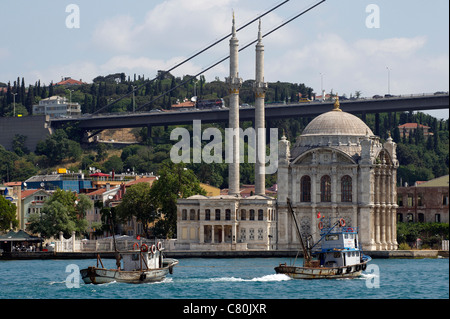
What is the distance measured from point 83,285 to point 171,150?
91629 mm

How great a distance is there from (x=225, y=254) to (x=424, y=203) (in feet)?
54.7

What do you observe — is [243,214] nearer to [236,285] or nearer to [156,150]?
[236,285]

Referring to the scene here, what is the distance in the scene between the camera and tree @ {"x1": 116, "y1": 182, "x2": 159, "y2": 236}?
99.8 m

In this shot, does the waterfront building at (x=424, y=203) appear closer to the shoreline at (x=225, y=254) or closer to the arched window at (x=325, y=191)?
the shoreline at (x=225, y=254)

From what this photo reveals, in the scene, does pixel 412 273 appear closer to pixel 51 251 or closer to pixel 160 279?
pixel 160 279

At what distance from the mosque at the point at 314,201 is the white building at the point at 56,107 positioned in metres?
96.8

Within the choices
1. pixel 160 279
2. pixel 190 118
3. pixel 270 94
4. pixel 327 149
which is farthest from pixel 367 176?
pixel 270 94

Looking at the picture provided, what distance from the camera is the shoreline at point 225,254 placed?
86.8 m

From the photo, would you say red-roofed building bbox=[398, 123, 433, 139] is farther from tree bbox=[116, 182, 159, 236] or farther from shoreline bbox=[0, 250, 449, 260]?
shoreline bbox=[0, 250, 449, 260]

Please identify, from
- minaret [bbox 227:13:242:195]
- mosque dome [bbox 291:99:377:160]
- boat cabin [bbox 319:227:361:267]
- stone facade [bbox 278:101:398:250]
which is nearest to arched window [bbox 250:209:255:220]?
stone facade [bbox 278:101:398:250]

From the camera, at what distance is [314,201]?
91.2 m

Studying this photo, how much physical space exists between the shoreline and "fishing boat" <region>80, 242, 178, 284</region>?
2485 centimetres

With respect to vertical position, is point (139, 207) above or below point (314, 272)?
above

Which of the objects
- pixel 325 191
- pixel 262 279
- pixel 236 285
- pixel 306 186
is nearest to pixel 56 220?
pixel 306 186
